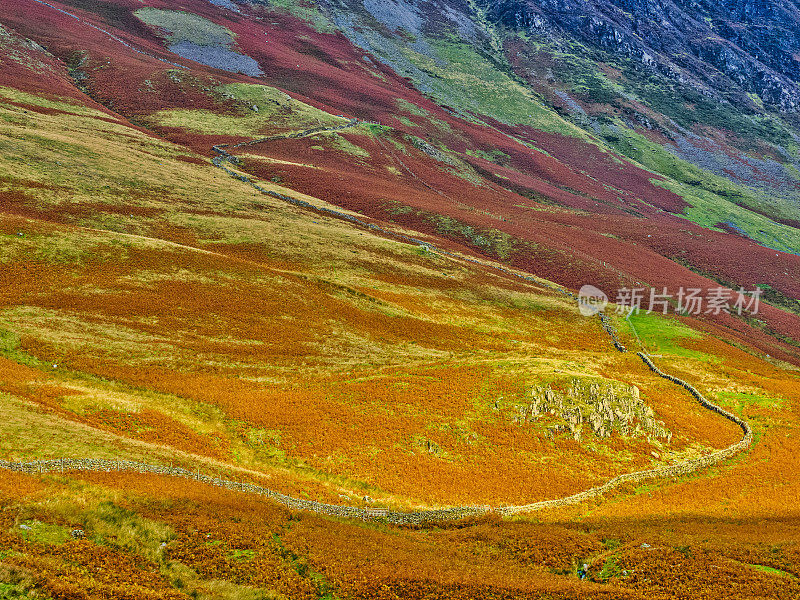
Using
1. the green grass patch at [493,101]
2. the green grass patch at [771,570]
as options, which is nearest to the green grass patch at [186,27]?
the green grass patch at [493,101]

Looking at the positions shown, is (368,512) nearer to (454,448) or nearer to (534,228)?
(454,448)

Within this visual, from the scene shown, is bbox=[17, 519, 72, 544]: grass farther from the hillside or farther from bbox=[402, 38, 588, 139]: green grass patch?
bbox=[402, 38, 588, 139]: green grass patch

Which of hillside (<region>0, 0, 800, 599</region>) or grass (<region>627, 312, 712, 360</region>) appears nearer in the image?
hillside (<region>0, 0, 800, 599</region>)

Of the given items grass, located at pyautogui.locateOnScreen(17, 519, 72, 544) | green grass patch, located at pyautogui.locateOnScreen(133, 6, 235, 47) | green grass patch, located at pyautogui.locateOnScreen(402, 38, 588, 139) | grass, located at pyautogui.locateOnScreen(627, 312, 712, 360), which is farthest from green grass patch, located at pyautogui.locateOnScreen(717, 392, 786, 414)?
green grass patch, located at pyautogui.locateOnScreen(133, 6, 235, 47)

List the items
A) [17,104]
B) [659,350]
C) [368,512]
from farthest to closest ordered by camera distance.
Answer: [17,104]
[659,350]
[368,512]

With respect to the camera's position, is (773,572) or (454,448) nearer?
(773,572)

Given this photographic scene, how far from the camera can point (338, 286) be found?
60.3 metres

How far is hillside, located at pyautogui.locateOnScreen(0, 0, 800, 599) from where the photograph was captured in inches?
903

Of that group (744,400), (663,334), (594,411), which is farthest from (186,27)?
(744,400)

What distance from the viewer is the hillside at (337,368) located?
75.3 feet

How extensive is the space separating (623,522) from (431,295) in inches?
1523

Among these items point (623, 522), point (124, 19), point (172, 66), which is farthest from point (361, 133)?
point (623, 522)

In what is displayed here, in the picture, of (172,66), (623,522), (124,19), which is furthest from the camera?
(124,19)

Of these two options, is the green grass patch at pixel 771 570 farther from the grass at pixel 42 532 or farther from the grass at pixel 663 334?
the grass at pixel 663 334
